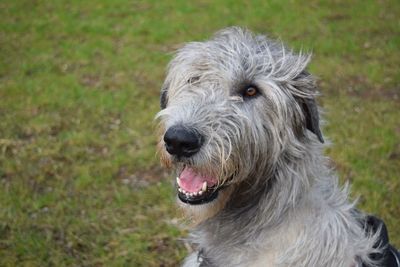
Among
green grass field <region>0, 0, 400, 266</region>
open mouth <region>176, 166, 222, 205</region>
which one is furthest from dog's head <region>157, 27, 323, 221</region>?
green grass field <region>0, 0, 400, 266</region>

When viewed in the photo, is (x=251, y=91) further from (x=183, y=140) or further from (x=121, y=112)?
(x=121, y=112)

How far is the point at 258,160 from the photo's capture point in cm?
284

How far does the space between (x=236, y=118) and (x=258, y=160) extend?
0.28 m

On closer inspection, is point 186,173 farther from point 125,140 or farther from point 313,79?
point 125,140

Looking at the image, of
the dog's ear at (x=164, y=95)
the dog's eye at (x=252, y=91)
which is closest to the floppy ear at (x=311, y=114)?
the dog's eye at (x=252, y=91)

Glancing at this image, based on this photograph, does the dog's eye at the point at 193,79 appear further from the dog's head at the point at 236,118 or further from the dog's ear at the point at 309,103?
the dog's ear at the point at 309,103

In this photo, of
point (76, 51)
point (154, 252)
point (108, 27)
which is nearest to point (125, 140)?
point (154, 252)

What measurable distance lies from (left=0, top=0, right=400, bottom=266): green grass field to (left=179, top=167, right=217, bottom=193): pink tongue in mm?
1396

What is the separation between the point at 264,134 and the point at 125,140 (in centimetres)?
374

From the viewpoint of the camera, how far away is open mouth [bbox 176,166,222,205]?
111 inches

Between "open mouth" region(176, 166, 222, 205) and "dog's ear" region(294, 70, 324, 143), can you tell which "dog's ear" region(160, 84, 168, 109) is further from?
"dog's ear" region(294, 70, 324, 143)

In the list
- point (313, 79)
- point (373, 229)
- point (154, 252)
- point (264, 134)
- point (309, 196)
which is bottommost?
point (154, 252)

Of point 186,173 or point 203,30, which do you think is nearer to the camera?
point 186,173

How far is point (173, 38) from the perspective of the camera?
9.52 meters
